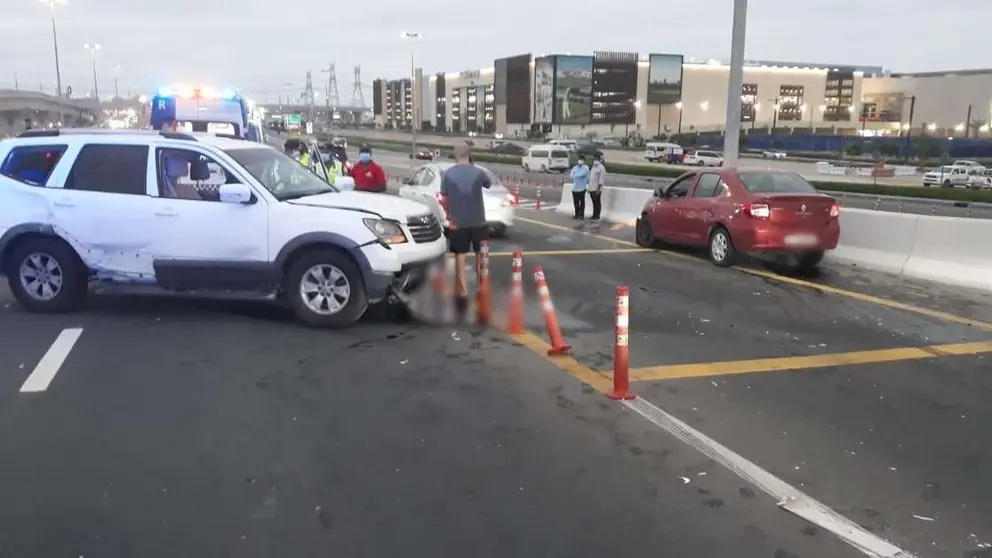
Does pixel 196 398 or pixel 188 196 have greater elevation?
pixel 188 196

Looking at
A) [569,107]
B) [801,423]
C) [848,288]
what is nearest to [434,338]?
[801,423]

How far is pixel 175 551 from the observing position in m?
4.06

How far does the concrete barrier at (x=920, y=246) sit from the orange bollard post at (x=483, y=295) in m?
6.99

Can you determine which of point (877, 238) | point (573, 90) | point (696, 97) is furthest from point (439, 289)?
point (696, 97)

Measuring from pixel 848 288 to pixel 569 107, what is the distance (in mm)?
113391

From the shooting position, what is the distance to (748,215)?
41.1 ft

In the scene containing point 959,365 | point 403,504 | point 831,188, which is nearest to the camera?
point 403,504

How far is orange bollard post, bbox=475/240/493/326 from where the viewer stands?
929 cm

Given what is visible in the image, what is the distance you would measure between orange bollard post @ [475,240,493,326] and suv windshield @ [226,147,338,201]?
6.12ft

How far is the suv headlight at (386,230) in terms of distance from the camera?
8.55 metres

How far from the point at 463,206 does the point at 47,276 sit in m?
4.68

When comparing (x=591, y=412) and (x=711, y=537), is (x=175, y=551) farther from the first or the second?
(x=591, y=412)

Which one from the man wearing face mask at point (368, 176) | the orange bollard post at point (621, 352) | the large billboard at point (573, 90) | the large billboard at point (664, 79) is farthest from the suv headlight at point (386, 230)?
the large billboard at point (664, 79)

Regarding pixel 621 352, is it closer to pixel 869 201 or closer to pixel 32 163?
pixel 32 163
